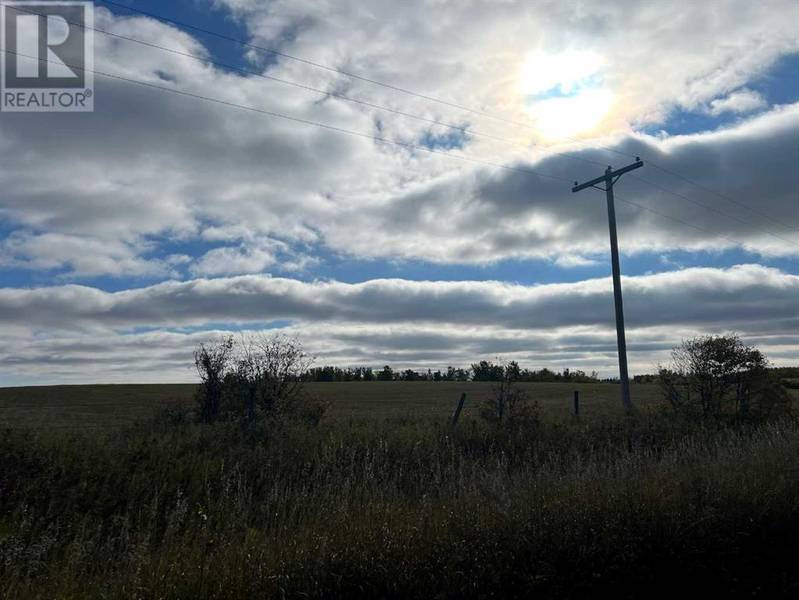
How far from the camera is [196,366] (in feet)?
54.6

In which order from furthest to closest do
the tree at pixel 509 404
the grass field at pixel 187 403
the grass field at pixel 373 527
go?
1. the grass field at pixel 187 403
2. the tree at pixel 509 404
3. the grass field at pixel 373 527

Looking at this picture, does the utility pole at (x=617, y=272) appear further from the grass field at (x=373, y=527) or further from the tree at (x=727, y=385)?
the grass field at (x=373, y=527)

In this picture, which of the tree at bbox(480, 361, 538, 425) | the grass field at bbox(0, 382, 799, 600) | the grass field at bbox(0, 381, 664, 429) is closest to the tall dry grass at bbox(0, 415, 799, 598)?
the grass field at bbox(0, 382, 799, 600)

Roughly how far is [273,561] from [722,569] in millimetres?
4145

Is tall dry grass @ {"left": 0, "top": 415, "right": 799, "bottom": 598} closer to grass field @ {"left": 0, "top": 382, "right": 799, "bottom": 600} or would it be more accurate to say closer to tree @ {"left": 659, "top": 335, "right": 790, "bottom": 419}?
grass field @ {"left": 0, "top": 382, "right": 799, "bottom": 600}

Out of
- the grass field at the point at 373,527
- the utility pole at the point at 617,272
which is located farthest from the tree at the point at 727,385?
the grass field at the point at 373,527

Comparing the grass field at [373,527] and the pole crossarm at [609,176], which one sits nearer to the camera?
the grass field at [373,527]

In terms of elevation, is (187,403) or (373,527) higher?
(187,403)

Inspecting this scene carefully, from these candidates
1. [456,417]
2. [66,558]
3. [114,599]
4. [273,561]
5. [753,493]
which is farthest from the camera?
[456,417]

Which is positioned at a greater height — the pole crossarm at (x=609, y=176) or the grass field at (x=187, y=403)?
the pole crossarm at (x=609, y=176)

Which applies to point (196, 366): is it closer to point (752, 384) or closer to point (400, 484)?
point (400, 484)

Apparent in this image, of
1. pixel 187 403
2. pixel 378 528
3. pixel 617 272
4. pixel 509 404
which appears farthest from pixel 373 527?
pixel 617 272

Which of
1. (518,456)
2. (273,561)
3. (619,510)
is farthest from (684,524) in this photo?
(518,456)

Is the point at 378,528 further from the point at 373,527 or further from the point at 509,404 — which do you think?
the point at 509,404
